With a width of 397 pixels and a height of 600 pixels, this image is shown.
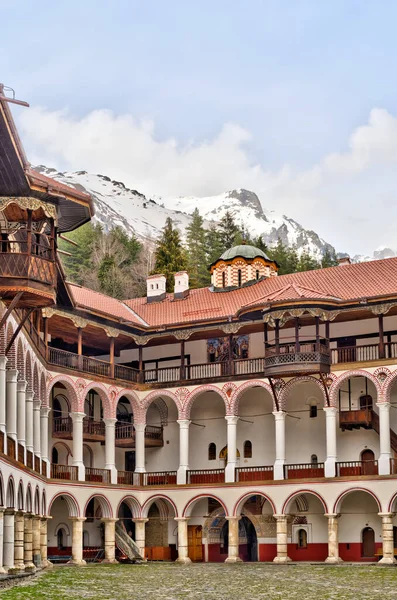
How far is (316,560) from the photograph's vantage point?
45.2 meters

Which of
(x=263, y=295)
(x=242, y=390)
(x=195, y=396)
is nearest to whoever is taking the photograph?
(x=242, y=390)

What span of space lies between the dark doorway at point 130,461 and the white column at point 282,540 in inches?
328

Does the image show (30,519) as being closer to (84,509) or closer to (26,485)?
(26,485)

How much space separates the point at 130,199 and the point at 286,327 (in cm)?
15438

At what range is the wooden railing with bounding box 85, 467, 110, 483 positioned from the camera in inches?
1779

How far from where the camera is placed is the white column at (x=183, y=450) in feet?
154

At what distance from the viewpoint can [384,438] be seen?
42.5m

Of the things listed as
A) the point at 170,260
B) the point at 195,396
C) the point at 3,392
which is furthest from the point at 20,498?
the point at 170,260

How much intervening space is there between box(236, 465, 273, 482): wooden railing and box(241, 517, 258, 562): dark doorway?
14.9 ft

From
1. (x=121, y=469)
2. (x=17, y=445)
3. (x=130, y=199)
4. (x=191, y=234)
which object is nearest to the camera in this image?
(x=17, y=445)

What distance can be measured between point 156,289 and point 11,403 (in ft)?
70.0

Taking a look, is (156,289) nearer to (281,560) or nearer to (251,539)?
(251,539)

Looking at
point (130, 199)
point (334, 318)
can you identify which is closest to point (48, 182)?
point (334, 318)

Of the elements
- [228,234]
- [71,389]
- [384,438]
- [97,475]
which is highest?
[228,234]
